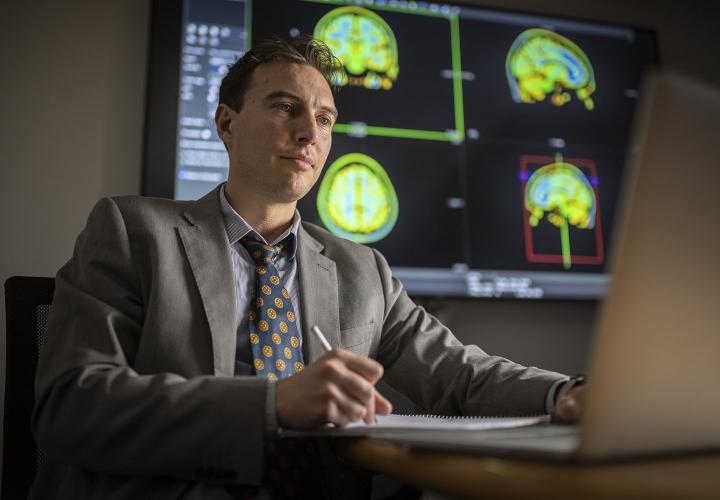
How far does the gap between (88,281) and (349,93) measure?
1331mm

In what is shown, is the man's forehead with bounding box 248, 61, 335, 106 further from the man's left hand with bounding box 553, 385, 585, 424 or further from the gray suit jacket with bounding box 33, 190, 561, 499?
the man's left hand with bounding box 553, 385, 585, 424

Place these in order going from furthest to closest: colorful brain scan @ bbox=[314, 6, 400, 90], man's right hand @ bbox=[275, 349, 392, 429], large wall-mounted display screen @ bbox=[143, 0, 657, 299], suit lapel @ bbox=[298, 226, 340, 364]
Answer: colorful brain scan @ bbox=[314, 6, 400, 90] < large wall-mounted display screen @ bbox=[143, 0, 657, 299] < suit lapel @ bbox=[298, 226, 340, 364] < man's right hand @ bbox=[275, 349, 392, 429]

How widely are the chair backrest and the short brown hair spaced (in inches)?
23.3

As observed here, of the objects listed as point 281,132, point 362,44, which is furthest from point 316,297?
point 362,44

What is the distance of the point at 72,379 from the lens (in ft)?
2.80

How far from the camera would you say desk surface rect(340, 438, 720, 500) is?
1.15 ft

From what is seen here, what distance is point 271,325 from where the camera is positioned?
1.12 meters

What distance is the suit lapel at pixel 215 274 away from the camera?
1032 mm

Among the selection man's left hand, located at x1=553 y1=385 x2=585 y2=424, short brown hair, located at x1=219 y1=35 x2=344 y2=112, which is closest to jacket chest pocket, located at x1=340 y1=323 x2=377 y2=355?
man's left hand, located at x1=553 y1=385 x2=585 y2=424

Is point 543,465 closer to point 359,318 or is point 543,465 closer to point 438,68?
point 359,318

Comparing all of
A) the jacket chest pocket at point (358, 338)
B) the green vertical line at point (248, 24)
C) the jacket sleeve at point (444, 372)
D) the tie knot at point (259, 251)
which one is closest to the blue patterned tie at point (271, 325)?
the tie knot at point (259, 251)

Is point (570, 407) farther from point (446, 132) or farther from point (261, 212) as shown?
point (446, 132)

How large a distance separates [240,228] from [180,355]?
32 cm

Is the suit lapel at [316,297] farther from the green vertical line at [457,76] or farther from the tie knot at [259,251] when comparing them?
the green vertical line at [457,76]
